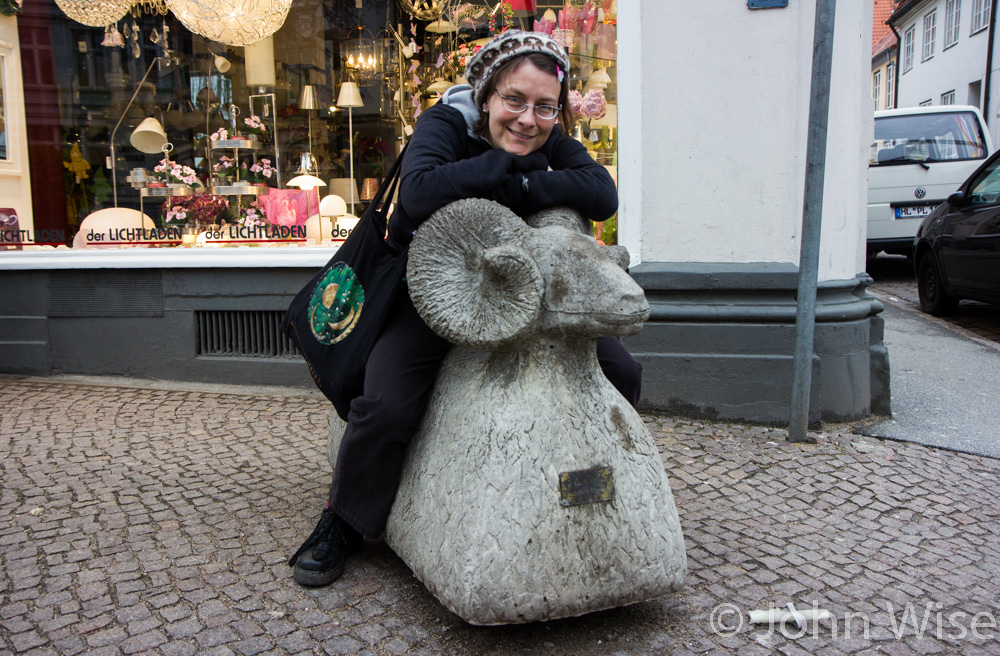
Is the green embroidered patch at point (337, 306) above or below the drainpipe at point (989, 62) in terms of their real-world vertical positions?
below

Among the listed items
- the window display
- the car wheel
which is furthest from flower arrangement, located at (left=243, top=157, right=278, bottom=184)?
the car wheel

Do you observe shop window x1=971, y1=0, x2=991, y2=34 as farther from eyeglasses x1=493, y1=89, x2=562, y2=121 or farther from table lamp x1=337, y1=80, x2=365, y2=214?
eyeglasses x1=493, y1=89, x2=562, y2=121

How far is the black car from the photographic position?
7207 mm

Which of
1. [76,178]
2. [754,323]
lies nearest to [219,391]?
[76,178]

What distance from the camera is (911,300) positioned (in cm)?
956

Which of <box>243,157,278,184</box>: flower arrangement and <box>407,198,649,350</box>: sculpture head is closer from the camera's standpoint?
<box>407,198,649,350</box>: sculpture head

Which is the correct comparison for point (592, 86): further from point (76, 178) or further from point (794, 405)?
point (76, 178)

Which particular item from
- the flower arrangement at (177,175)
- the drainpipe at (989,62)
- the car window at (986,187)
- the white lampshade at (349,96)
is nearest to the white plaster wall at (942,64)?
the drainpipe at (989,62)

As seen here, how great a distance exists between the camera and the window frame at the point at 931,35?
23859 mm

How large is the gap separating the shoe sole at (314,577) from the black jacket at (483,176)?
4.01ft

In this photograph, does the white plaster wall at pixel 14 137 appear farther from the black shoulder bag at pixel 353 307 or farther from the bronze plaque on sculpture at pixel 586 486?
the bronze plaque on sculpture at pixel 586 486

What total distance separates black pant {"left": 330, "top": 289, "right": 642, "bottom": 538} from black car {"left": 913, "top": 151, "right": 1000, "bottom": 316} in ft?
21.3

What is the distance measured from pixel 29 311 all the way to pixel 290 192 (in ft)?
7.16

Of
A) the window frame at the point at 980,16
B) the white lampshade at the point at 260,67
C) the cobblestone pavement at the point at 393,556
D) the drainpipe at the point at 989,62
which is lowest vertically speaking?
the cobblestone pavement at the point at 393,556
